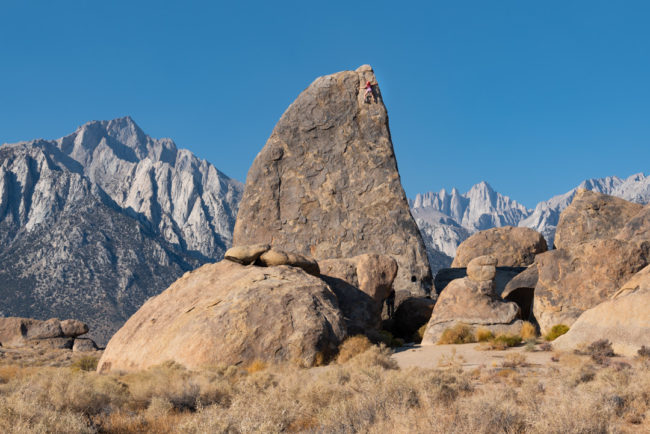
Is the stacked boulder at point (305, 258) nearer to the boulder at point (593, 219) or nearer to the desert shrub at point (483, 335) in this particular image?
the desert shrub at point (483, 335)

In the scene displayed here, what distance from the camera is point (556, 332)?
15.7 metres

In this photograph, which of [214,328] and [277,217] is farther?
[277,217]

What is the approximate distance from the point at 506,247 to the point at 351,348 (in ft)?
66.3

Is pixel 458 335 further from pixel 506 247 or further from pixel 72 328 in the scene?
pixel 72 328

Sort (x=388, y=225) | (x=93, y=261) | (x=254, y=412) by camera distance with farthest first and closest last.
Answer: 1. (x=93, y=261)
2. (x=388, y=225)
3. (x=254, y=412)

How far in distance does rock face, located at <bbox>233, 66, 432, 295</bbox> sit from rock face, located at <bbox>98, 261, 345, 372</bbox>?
12328 mm

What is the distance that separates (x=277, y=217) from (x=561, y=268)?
1557cm

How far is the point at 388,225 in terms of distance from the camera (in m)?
27.2

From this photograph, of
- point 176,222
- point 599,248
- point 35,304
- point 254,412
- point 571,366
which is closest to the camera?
Result: point 254,412

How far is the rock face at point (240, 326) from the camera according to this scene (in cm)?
1188

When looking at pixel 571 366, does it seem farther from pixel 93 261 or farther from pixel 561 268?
pixel 93 261

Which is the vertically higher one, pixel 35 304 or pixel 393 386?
pixel 35 304

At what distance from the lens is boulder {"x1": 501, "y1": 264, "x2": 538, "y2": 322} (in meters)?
19.2

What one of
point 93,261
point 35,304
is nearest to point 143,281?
point 93,261
